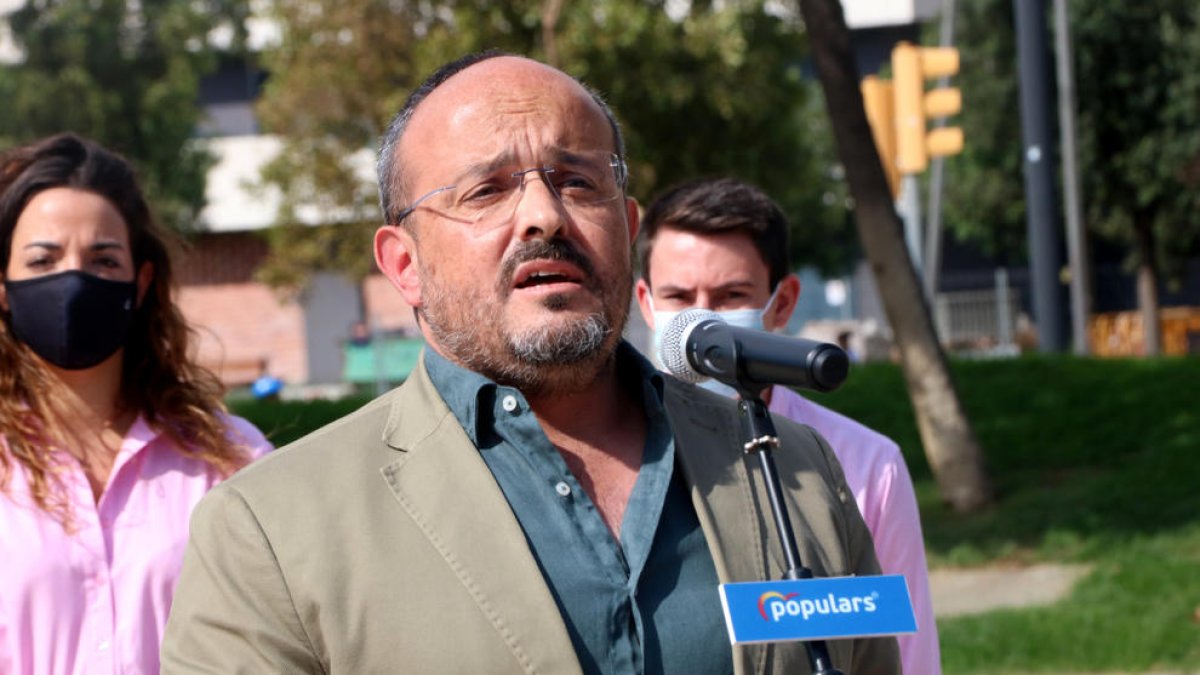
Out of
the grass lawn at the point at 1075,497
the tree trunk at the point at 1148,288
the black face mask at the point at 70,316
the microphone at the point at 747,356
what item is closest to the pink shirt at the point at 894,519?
the microphone at the point at 747,356

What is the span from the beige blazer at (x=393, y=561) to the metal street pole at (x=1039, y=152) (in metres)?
12.2

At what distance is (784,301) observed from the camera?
A: 4.66 m

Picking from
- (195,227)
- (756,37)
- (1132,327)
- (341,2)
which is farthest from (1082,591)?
(195,227)

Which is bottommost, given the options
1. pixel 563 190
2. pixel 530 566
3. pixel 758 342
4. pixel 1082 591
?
pixel 1082 591

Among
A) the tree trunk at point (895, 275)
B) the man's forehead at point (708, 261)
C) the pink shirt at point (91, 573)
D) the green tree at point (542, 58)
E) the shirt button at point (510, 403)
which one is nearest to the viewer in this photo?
the shirt button at point (510, 403)

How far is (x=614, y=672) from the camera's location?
8.23 ft

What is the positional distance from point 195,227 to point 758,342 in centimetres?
3681

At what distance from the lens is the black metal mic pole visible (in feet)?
7.66

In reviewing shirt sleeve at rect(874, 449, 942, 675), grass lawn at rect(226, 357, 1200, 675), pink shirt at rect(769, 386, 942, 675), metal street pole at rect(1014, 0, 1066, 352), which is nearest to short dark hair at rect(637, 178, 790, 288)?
pink shirt at rect(769, 386, 942, 675)

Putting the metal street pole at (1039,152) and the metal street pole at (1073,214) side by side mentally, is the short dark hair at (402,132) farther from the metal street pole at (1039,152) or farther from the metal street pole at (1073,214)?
the metal street pole at (1073,214)

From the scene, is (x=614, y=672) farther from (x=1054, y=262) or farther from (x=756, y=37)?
(x=756, y=37)

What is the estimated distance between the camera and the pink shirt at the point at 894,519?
3.85 meters

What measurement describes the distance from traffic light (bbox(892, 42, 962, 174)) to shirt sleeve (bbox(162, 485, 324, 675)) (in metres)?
11.0

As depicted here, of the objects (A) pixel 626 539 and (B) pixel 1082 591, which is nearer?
(A) pixel 626 539
